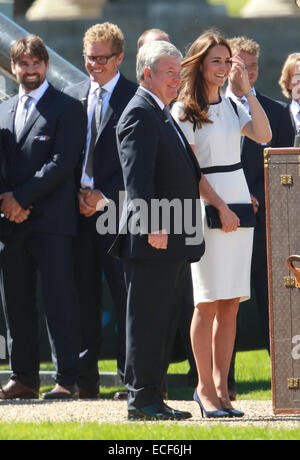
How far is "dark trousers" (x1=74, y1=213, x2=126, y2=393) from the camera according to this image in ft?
24.3

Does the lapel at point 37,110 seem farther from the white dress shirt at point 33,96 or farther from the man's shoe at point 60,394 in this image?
the man's shoe at point 60,394

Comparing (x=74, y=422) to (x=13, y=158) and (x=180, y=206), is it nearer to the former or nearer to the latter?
(x=180, y=206)

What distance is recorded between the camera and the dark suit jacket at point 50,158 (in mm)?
7301

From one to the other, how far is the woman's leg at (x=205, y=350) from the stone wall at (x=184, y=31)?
7.37 m

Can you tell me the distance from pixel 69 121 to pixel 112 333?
174cm

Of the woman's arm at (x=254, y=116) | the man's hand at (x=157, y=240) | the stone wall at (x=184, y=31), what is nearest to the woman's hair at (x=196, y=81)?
the woman's arm at (x=254, y=116)

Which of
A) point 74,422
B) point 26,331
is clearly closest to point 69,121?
point 26,331

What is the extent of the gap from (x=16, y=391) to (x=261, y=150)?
1.78 meters

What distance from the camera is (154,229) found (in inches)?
249

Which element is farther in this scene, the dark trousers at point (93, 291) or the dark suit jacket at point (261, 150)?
the dark suit jacket at point (261, 150)

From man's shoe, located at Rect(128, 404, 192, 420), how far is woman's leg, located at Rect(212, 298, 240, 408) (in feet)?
1.00

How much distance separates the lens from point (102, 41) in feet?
24.4

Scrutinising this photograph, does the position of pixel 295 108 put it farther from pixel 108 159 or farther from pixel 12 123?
pixel 12 123

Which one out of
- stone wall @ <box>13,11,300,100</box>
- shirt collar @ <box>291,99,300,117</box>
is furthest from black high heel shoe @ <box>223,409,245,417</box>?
stone wall @ <box>13,11,300,100</box>
